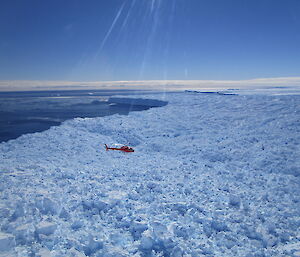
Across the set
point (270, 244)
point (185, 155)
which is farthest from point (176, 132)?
point (270, 244)

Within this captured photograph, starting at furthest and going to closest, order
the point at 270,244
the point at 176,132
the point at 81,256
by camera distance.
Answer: the point at 176,132, the point at 270,244, the point at 81,256

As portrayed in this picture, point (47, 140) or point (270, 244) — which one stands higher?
point (47, 140)

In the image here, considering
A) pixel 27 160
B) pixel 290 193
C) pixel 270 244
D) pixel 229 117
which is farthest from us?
pixel 229 117

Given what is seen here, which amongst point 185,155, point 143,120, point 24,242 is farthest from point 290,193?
point 143,120

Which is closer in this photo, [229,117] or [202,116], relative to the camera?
[229,117]

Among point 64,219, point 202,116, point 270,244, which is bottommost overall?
point 270,244

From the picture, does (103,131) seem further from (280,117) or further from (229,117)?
(280,117)
